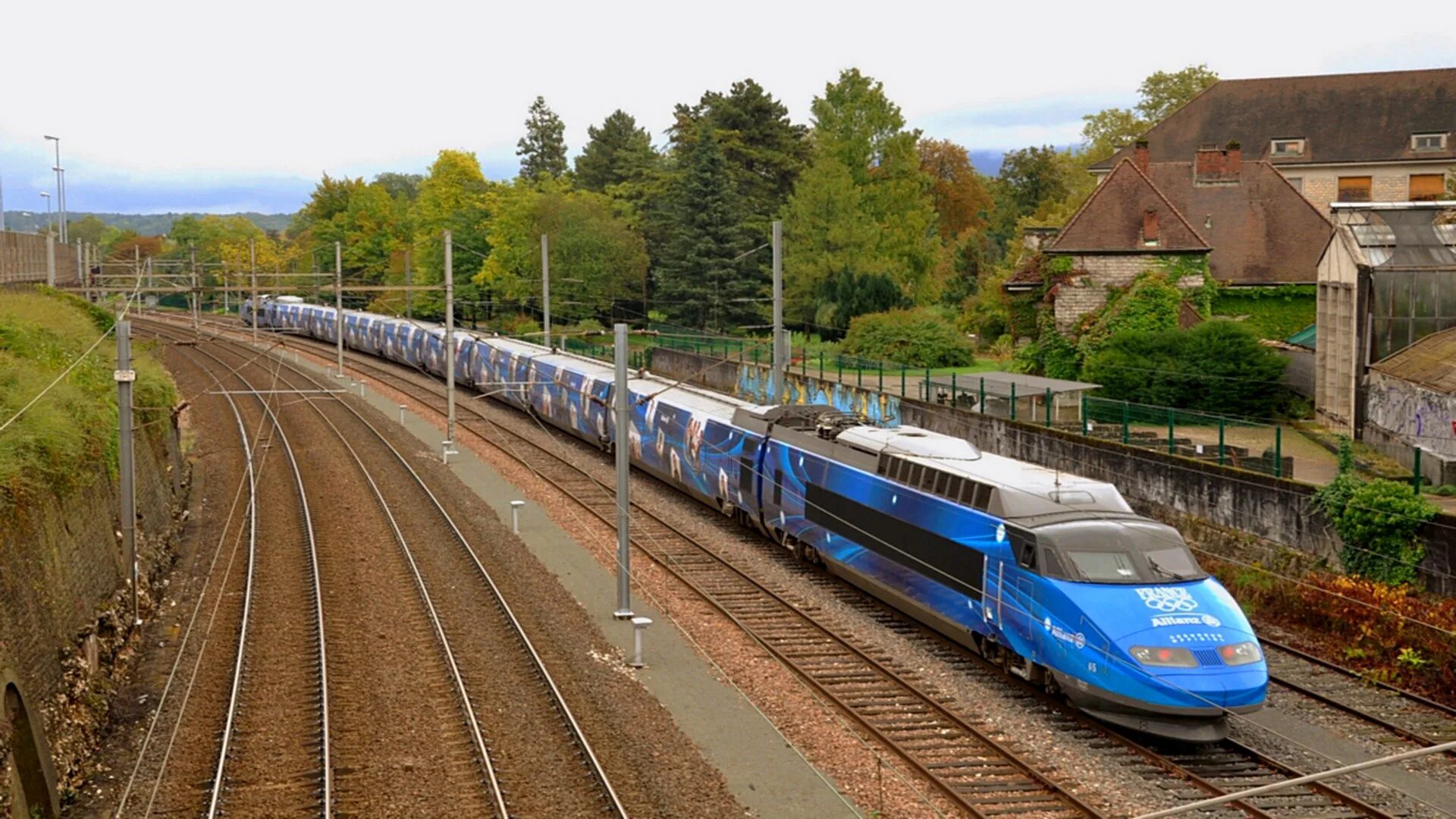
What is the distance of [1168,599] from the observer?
16969 mm

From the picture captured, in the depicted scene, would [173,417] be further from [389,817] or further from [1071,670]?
[1071,670]

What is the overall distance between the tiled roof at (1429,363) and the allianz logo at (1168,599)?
12.7m

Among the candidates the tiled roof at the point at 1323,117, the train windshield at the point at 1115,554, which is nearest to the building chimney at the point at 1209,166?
the tiled roof at the point at 1323,117

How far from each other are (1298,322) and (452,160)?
2690 inches

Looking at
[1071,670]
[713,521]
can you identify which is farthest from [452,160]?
[1071,670]

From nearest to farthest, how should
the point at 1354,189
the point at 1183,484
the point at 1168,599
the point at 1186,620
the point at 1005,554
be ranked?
the point at 1186,620
the point at 1168,599
the point at 1005,554
the point at 1183,484
the point at 1354,189

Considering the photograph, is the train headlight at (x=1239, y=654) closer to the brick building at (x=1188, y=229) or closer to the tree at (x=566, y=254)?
the brick building at (x=1188, y=229)

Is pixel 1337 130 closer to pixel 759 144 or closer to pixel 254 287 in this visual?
pixel 759 144

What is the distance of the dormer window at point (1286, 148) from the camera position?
2692 inches

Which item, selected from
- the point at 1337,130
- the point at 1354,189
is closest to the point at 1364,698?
the point at 1354,189

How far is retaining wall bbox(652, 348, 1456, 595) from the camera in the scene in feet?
75.0

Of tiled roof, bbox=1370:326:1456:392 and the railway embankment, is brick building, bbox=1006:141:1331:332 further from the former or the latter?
the railway embankment

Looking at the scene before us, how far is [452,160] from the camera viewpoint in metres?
99.4

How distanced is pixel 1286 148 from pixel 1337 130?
258cm
